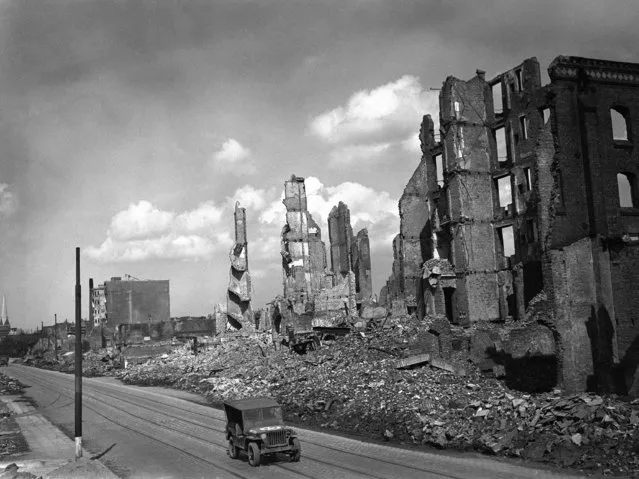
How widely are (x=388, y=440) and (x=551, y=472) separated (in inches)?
223

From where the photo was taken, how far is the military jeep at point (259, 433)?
1471 centimetres

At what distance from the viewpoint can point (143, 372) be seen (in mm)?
47375

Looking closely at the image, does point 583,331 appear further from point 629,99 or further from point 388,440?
point 629,99

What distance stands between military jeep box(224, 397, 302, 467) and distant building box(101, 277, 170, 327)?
270 ft

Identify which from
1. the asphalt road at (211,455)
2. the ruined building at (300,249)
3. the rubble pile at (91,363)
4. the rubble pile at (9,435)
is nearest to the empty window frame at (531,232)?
the ruined building at (300,249)

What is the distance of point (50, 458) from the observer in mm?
17266

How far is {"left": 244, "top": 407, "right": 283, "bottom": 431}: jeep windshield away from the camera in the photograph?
1523 centimetres

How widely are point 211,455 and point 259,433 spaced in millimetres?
2448

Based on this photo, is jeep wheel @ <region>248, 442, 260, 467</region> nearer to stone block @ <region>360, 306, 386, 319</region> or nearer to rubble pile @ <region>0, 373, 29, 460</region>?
rubble pile @ <region>0, 373, 29, 460</region>

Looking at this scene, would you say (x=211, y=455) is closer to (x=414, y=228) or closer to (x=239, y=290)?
(x=414, y=228)

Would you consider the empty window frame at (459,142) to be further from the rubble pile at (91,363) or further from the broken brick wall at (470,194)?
the rubble pile at (91,363)

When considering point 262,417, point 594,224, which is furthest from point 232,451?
point 594,224

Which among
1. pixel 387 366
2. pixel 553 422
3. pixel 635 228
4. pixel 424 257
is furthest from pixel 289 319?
pixel 553 422

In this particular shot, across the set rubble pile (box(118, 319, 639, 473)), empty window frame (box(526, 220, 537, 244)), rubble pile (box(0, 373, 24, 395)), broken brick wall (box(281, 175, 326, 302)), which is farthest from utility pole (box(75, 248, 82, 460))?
broken brick wall (box(281, 175, 326, 302))
